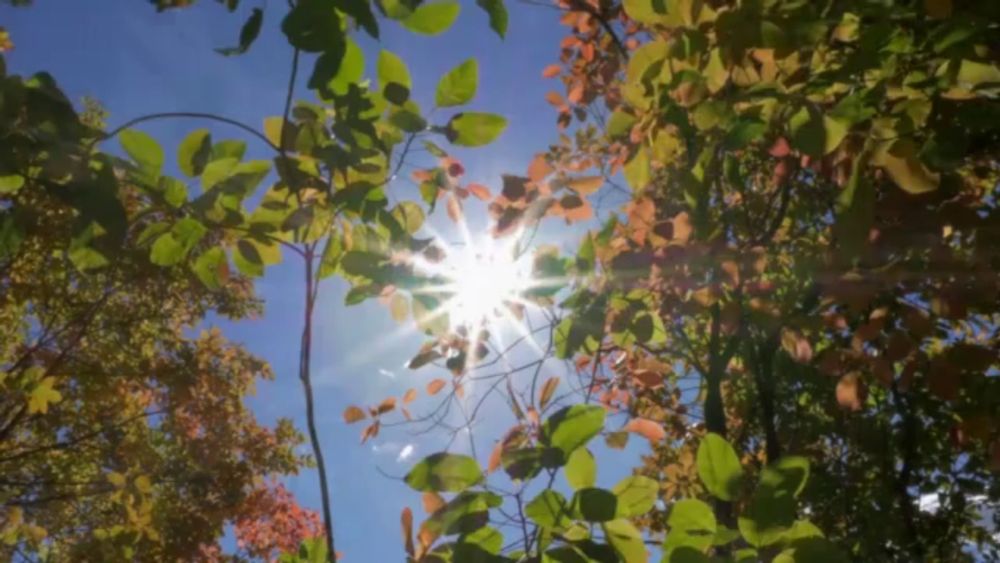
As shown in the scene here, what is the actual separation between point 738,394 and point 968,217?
4.20m

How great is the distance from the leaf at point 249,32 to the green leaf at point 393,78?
0.27 meters

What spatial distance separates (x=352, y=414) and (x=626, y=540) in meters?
1.33

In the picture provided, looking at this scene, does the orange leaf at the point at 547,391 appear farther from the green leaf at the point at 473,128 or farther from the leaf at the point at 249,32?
the leaf at the point at 249,32

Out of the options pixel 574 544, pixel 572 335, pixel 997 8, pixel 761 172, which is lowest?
pixel 574 544

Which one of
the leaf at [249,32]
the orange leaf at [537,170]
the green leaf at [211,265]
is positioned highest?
the orange leaf at [537,170]

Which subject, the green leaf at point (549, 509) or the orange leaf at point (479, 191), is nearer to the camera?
the green leaf at point (549, 509)

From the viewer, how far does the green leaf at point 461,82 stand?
1.32 m

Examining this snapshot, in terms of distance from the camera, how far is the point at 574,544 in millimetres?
1039

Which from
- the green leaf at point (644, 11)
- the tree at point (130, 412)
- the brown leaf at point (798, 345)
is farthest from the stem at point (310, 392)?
the tree at point (130, 412)

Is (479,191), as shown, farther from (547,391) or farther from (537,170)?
(547,391)

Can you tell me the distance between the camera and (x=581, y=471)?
3.51 feet

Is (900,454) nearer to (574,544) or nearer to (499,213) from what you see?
(499,213)

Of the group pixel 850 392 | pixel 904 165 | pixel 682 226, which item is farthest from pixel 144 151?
pixel 850 392

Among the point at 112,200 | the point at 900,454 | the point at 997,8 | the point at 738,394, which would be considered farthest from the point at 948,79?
the point at 900,454
